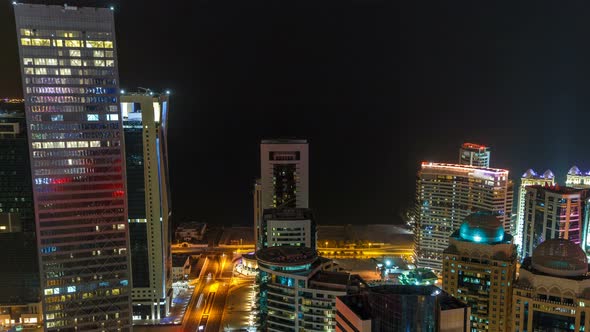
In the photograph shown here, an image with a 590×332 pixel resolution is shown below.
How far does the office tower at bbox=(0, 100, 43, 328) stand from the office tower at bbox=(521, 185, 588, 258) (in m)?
51.0

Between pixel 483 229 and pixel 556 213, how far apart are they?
18.5m

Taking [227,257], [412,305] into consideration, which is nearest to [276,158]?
[227,257]

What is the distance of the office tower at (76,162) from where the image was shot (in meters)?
33.3

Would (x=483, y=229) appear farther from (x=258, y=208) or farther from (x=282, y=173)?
(x=258, y=208)

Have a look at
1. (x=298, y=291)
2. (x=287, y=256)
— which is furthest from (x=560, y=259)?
(x=287, y=256)

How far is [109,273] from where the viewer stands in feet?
118

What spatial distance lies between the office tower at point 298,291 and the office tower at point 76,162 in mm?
10602

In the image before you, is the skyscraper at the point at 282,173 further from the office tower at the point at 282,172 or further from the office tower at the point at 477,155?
the office tower at the point at 477,155

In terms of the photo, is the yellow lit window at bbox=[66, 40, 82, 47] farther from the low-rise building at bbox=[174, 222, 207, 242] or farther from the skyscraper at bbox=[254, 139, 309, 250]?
the low-rise building at bbox=[174, 222, 207, 242]

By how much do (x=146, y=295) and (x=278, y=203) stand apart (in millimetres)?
20701

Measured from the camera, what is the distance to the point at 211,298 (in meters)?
54.7

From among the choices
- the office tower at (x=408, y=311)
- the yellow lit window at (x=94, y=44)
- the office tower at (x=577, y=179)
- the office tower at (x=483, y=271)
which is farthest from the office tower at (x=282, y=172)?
the office tower at (x=408, y=311)

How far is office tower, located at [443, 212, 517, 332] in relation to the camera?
39.5 meters

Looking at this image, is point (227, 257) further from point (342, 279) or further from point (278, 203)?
point (342, 279)
